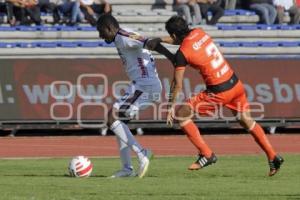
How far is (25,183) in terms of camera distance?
12.5 m

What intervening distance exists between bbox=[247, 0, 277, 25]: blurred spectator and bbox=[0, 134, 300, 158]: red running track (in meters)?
6.05

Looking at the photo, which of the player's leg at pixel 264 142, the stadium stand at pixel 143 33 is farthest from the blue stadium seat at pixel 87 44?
the player's leg at pixel 264 142

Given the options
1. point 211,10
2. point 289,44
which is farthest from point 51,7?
point 289,44

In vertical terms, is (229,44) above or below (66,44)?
below

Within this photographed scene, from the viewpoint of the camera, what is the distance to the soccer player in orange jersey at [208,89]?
13.4 m

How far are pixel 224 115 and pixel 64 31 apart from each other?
6.16 metres

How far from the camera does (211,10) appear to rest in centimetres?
3067

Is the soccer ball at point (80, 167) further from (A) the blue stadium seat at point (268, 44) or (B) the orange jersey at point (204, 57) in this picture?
(A) the blue stadium seat at point (268, 44)

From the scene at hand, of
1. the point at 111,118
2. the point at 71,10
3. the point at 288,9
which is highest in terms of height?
the point at 111,118

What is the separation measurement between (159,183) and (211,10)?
61.3 ft

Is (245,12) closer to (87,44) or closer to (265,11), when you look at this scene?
(265,11)

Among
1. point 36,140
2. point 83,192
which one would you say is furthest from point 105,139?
point 83,192

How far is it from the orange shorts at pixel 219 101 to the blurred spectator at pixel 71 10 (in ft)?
52.4

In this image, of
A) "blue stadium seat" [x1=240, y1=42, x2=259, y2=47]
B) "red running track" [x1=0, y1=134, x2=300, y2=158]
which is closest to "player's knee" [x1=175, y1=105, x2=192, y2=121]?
"red running track" [x1=0, y1=134, x2=300, y2=158]
